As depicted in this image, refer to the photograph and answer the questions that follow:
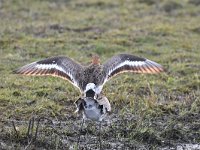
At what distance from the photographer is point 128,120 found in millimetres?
9039

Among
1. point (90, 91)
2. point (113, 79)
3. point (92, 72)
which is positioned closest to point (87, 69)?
point (92, 72)

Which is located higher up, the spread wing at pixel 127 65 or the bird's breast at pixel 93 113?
the spread wing at pixel 127 65

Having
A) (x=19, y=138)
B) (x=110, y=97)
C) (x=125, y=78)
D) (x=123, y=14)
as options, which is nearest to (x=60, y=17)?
(x=123, y=14)

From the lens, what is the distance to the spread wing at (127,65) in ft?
27.8

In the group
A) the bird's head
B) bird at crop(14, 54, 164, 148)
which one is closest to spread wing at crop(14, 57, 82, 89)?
bird at crop(14, 54, 164, 148)

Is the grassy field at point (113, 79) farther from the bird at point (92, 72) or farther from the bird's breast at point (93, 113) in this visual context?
the bird at point (92, 72)

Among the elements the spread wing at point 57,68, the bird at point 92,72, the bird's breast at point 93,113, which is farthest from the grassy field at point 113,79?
the spread wing at point 57,68

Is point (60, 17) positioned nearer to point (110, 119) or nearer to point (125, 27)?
point (125, 27)

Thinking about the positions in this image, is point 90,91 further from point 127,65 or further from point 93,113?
point 127,65

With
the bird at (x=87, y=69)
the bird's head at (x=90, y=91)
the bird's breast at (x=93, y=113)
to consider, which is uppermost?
the bird at (x=87, y=69)

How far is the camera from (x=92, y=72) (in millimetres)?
8156

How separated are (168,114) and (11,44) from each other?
4.62 m

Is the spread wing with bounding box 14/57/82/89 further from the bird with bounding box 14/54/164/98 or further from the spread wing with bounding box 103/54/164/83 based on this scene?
the spread wing with bounding box 103/54/164/83

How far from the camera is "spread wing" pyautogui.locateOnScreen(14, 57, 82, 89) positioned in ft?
27.6
